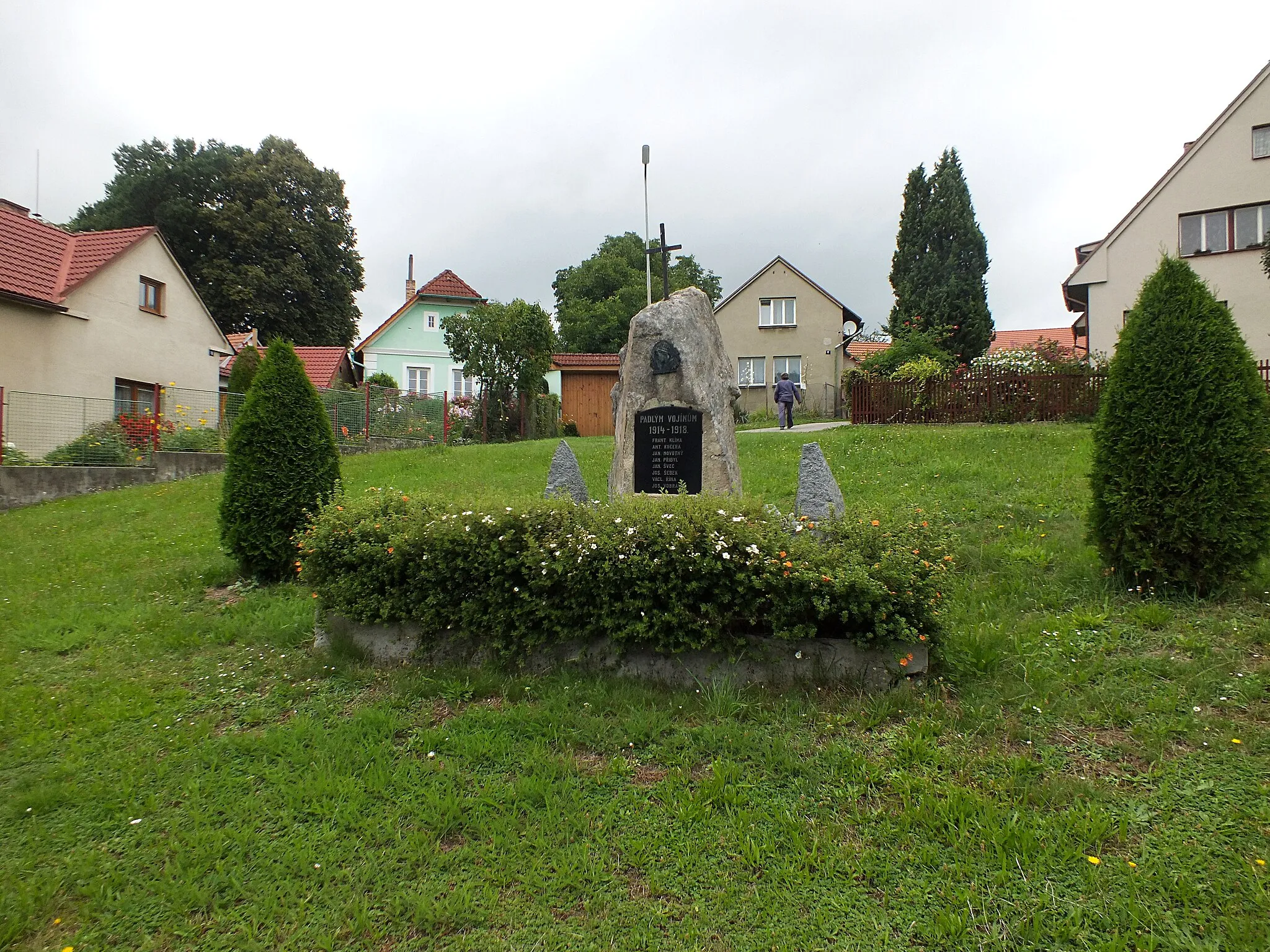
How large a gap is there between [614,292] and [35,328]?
30.8 metres

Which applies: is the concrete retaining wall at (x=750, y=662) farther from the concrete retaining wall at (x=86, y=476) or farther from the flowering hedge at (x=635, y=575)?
the concrete retaining wall at (x=86, y=476)

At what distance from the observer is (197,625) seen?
560cm

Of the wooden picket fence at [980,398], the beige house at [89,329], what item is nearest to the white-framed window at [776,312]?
the wooden picket fence at [980,398]

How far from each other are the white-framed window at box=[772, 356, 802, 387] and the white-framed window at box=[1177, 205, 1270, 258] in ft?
43.2

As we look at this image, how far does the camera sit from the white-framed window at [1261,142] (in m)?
18.9

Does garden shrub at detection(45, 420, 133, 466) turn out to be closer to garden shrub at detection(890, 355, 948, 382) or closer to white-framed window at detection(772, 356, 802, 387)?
garden shrub at detection(890, 355, 948, 382)

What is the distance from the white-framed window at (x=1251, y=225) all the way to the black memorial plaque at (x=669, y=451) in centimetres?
2071

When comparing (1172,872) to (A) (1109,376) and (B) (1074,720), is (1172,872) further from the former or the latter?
(A) (1109,376)

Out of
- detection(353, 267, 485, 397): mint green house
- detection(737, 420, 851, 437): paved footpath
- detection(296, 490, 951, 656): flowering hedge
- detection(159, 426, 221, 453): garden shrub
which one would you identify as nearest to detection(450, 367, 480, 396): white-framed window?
detection(353, 267, 485, 397): mint green house

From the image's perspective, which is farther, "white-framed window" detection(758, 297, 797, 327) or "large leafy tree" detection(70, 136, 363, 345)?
"large leafy tree" detection(70, 136, 363, 345)

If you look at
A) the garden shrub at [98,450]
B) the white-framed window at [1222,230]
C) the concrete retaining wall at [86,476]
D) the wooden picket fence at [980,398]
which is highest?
the white-framed window at [1222,230]

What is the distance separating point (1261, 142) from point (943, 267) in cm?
992

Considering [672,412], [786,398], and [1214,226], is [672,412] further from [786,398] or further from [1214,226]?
[1214,226]

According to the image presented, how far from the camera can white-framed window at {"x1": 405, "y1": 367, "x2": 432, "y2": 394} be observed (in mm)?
32312
